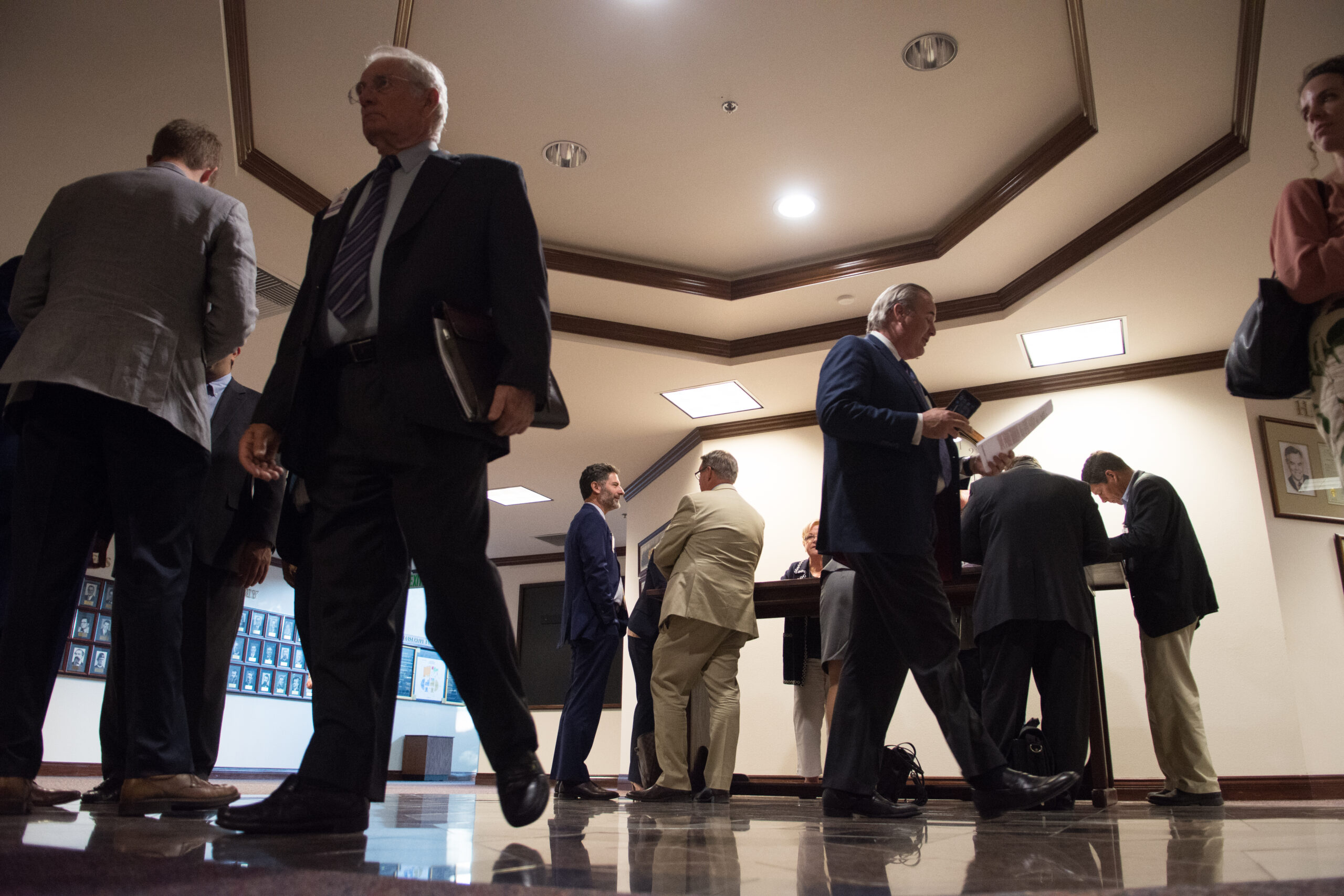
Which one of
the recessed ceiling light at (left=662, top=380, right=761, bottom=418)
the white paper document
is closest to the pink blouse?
the white paper document

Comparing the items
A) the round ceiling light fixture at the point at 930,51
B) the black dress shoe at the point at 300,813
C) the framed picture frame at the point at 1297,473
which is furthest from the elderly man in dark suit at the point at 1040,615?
the framed picture frame at the point at 1297,473

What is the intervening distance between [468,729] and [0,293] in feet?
35.7

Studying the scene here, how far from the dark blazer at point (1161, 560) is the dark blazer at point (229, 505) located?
2.95m

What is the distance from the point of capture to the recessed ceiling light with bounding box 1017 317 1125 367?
5934 mm

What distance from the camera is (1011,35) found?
12.4ft

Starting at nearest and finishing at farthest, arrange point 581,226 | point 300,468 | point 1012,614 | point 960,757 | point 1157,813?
1. point 300,468
2. point 960,757
3. point 1157,813
4. point 1012,614
5. point 581,226

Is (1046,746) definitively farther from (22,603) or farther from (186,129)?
(186,129)

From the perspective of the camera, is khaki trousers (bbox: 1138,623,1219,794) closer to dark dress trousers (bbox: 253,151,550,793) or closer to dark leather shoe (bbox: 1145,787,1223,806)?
dark leather shoe (bbox: 1145,787,1223,806)

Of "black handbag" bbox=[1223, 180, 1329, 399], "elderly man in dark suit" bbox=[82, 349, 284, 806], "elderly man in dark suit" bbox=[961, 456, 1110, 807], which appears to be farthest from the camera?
"elderly man in dark suit" bbox=[961, 456, 1110, 807]

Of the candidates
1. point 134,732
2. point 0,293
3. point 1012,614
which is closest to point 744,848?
point 134,732

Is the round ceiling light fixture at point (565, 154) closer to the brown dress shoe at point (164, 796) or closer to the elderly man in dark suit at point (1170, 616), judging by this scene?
the elderly man in dark suit at point (1170, 616)

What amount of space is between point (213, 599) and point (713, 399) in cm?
→ 499

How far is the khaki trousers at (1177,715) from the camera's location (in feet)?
11.5

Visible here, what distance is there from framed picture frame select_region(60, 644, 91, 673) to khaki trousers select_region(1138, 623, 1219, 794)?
309 inches
